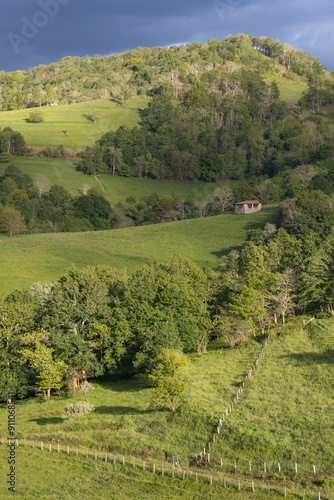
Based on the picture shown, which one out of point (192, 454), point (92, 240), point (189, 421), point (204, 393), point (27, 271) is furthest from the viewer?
point (92, 240)

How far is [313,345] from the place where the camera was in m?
62.4

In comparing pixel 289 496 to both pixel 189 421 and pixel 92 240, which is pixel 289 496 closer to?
pixel 189 421

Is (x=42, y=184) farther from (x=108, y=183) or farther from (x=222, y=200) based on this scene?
(x=222, y=200)

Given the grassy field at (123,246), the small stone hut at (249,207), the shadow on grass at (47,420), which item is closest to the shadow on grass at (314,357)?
the shadow on grass at (47,420)

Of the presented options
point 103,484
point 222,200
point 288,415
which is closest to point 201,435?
point 288,415

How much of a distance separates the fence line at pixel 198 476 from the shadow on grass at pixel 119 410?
886cm

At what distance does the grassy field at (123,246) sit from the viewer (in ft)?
344

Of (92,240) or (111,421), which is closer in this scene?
(111,421)

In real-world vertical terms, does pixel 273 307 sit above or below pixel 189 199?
below

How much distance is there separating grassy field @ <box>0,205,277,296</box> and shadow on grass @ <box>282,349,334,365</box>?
45796 mm

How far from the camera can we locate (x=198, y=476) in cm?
3794

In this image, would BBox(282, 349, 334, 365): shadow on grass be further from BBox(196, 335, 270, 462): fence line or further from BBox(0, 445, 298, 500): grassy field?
BBox(0, 445, 298, 500): grassy field

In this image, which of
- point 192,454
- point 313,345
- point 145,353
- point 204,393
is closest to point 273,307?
point 313,345

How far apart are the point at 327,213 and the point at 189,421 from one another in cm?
8117
